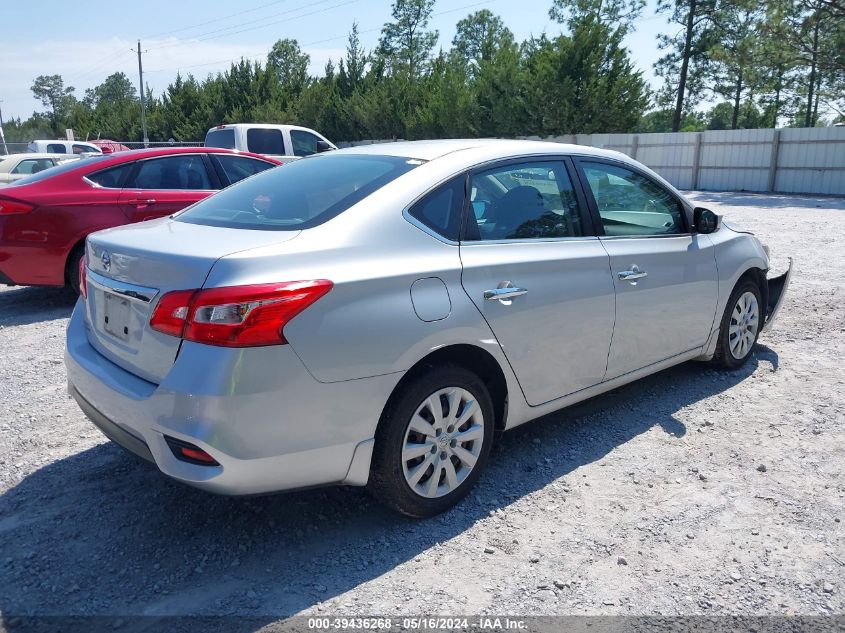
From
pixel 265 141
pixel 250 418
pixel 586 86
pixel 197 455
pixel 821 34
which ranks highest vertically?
pixel 821 34

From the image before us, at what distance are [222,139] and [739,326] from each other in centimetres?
1306

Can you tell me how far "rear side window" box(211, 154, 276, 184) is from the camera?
Answer: 26.2ft

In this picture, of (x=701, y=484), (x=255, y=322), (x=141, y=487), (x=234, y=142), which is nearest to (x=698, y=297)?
(x=701, y=484)

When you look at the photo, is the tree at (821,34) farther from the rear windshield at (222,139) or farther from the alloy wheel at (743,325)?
the alloy wheel at (743,325)

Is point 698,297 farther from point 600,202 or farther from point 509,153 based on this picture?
point 509,153

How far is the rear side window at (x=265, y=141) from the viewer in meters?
15.4

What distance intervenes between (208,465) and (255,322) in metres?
0.56

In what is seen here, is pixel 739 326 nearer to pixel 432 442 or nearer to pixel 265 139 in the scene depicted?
pixel 432 442

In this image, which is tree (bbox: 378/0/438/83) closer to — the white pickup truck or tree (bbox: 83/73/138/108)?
the white pickup truck

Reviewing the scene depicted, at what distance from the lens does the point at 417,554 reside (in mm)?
2971

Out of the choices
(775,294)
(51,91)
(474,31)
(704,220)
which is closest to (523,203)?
(704,220)

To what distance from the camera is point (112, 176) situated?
726cm

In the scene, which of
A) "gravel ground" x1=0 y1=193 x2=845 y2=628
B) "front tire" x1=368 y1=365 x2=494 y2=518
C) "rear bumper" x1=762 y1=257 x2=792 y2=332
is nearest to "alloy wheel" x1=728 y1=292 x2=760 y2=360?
"rear bumper" x1=762 y1=257 x2=792 y2=332

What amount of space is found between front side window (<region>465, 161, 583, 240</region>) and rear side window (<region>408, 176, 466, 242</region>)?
68 millimetres
